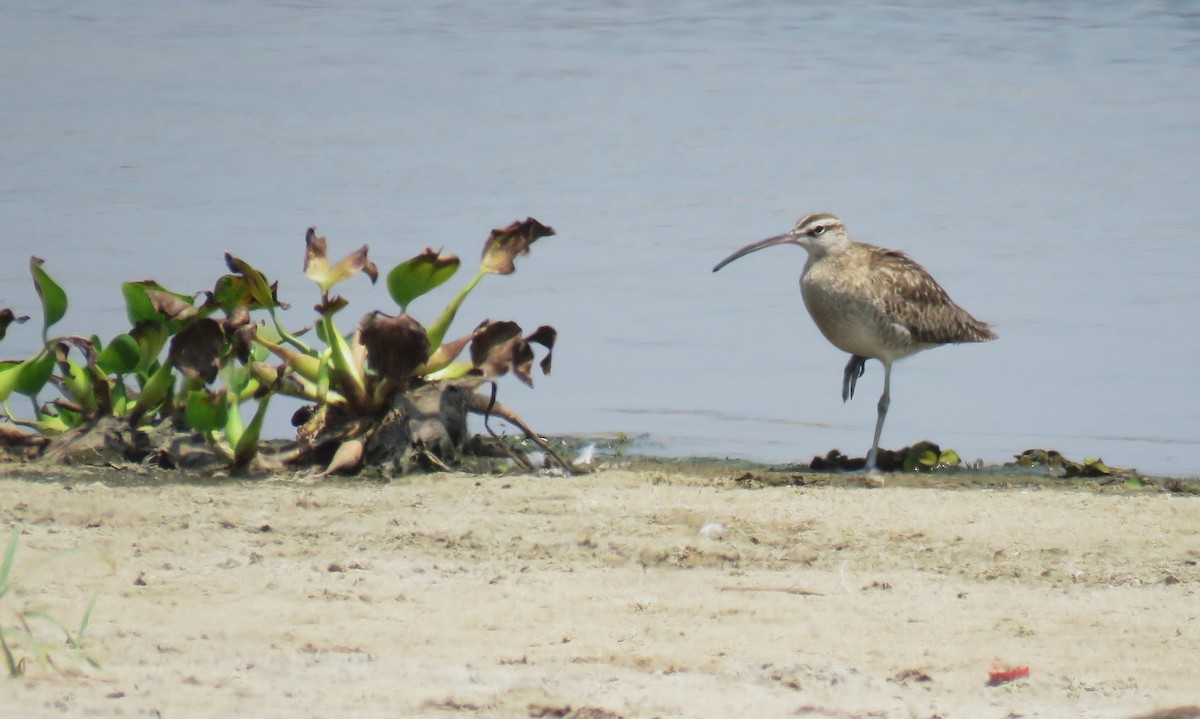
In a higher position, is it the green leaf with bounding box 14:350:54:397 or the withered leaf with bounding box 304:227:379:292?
the withered leaf with bounding box 304:227:379:292

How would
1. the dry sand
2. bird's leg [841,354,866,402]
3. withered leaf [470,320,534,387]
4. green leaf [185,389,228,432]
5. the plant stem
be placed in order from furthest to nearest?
bird's leg [841,354,866,402] < withered leaf [470,320,534,387] < the plant stem < green leaf [185,389,228,432] < the dry sand

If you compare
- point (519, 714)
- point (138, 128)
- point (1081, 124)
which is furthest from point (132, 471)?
point (1081, 124)

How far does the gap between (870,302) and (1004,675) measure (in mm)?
4667

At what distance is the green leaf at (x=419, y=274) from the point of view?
670cm

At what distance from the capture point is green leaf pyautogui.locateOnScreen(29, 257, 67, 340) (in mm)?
6594

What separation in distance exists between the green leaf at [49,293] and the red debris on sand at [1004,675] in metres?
3.84

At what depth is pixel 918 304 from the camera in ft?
29.5

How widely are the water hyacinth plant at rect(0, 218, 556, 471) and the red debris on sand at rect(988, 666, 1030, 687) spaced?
9.09ft

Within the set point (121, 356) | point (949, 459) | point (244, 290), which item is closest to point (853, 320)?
point (949, 459)

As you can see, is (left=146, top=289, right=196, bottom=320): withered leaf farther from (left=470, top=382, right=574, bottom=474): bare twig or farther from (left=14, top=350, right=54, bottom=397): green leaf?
(left=470, top=382, right=574, bottom=474): bare twig

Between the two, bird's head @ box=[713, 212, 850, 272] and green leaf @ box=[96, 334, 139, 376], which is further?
bird's head @ box=[713, 212, 850, 272]

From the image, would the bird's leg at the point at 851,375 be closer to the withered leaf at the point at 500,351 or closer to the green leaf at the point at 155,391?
the withered leaf at the point at 500,351

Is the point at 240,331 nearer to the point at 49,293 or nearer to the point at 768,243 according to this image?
the point at 49,293

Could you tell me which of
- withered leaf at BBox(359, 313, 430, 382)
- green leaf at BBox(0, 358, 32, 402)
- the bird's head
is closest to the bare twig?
withered leaf at BBox(359, 313, 430, 382)
